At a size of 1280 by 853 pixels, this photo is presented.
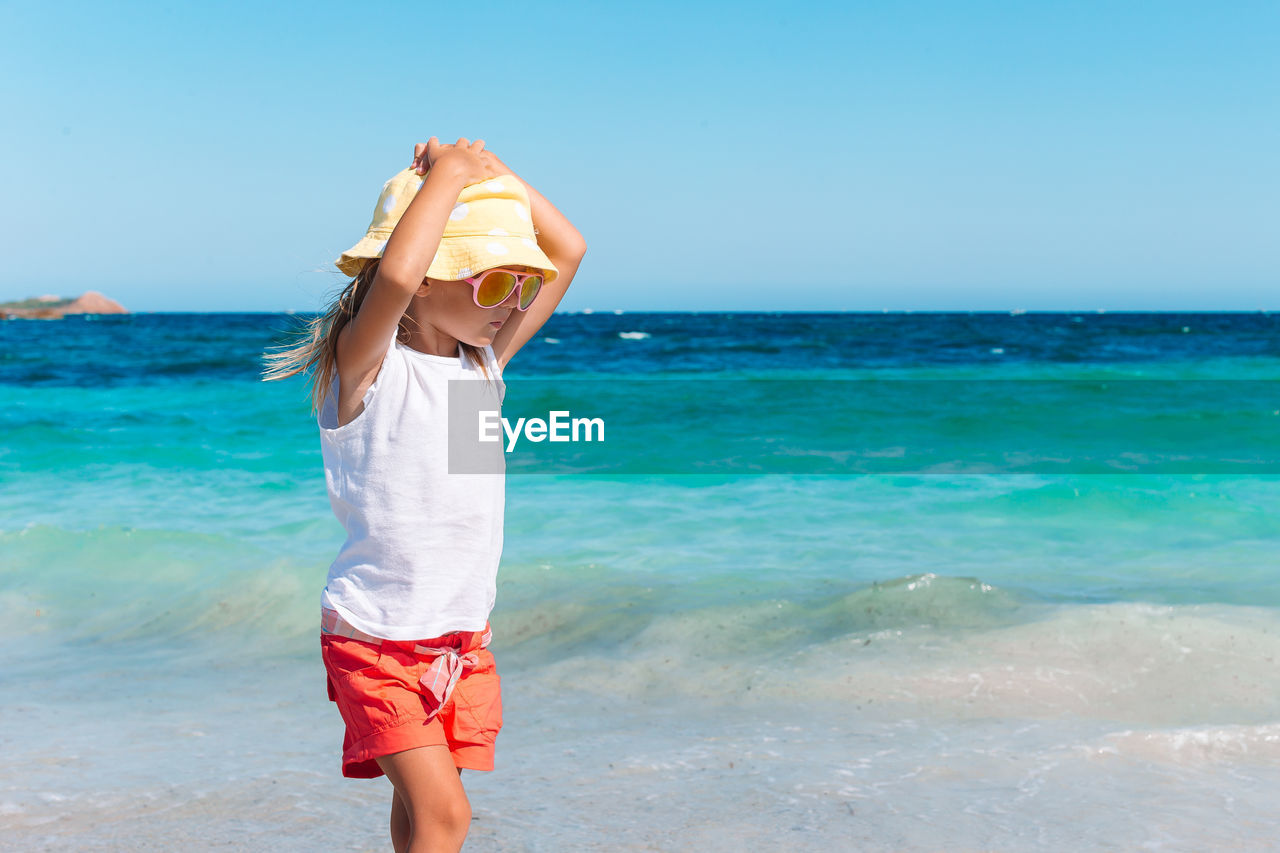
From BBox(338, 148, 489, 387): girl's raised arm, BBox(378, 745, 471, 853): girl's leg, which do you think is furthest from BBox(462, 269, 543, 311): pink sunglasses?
BBox(378, 745, 471, 853): girl's leg

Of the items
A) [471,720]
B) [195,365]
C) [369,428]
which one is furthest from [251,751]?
[195,365]

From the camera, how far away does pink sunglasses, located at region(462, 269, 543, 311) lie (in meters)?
1.75

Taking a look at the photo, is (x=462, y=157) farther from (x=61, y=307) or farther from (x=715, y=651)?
(x=61, y=307)

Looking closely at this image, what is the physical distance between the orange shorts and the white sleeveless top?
36 millimetres

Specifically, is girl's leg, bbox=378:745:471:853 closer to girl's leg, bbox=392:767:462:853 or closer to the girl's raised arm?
girl's leg, bbox=392:767:462:853

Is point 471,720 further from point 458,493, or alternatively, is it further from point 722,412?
point 722,412

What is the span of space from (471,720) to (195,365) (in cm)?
2372

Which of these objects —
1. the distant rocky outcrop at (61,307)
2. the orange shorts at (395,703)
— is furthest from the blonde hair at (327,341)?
the distant rocky outcrop at (61,307)

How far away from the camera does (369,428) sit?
174 centimetres

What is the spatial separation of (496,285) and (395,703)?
72cm

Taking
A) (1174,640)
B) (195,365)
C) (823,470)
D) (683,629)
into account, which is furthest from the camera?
(195,365)

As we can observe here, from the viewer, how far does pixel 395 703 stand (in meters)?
1.69

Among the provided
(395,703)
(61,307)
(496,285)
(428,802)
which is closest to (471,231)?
(496,285)

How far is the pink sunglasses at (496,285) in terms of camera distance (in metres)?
1.75
